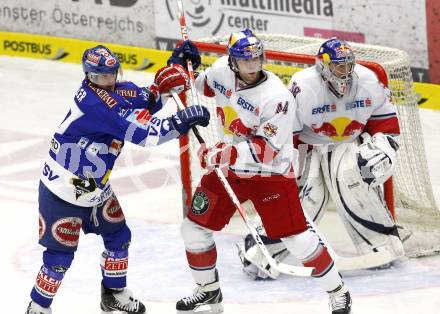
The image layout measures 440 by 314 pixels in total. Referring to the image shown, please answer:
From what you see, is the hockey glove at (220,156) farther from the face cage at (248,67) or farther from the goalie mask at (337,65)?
the goalie mask at (337,65)

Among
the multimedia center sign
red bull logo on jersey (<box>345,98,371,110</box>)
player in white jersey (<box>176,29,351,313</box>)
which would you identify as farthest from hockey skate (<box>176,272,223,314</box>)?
the multimedia center sign

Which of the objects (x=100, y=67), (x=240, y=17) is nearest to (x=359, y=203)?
(x=100, y=67)

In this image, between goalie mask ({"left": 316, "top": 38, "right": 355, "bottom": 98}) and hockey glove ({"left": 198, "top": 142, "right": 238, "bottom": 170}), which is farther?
goalie mask ({"left": 316, "top": 38, "right": 355, "bottom": 98})

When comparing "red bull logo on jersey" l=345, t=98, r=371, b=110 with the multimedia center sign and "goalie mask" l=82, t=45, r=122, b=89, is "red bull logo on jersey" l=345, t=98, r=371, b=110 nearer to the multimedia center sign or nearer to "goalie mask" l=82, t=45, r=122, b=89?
"goalie mask" l=82, t=45, r=122, b=89

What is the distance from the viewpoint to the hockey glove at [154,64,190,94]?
6.18 metres

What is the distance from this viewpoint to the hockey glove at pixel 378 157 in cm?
653

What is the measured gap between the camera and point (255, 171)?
6023mm

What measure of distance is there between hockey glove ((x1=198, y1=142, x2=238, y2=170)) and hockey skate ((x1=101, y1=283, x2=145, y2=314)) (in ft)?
2.64

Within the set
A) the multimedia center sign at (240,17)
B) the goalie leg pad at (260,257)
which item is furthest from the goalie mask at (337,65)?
the multimedia center sign at (240,17)

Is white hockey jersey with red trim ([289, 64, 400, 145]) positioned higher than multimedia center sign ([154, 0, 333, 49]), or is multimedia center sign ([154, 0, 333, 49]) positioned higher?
white hockey jersey with red trim ([289, 64, 400, 145])

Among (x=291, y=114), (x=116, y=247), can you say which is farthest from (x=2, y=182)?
(x=291, y=114)

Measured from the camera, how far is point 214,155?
5.96 m

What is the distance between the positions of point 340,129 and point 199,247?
1043 mm

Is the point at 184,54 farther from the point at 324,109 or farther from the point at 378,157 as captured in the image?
the point at 378,157
